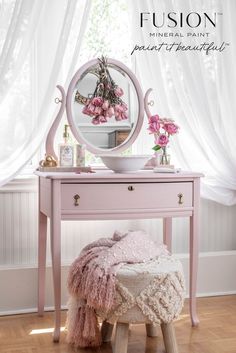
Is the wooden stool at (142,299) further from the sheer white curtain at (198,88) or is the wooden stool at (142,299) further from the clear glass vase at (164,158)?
the sheer white curtain at (198,88)

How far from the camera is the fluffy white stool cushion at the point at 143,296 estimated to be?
8.16ft

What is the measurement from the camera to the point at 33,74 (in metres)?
3.16

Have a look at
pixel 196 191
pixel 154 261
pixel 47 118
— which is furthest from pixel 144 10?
pixel 154 261

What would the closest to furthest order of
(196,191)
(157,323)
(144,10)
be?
(157,323) → (196,191) → (144,10)

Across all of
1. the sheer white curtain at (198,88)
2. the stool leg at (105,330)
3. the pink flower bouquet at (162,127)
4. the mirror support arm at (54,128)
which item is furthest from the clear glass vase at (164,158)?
the stool leg at (105,330)

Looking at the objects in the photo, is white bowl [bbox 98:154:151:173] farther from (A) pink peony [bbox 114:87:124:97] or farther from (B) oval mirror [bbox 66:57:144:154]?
(A) pink peony [bbox 114:87:124:97]

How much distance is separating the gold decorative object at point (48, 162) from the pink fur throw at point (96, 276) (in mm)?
551

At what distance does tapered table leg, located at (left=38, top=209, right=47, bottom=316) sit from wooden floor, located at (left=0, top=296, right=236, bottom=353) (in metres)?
0.11

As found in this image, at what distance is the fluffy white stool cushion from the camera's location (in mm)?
2486

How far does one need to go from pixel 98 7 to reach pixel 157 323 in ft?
6.21

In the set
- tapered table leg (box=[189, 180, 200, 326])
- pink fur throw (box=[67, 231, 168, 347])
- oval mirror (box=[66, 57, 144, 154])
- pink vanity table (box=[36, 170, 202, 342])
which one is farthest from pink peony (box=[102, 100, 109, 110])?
pink fur throw (box=[67, 231, 168, 347])

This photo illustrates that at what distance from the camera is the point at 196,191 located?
3.07 meters

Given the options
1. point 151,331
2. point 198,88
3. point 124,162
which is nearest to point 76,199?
point 124,162

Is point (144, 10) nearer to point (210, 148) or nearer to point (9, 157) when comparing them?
point (210, 148)
